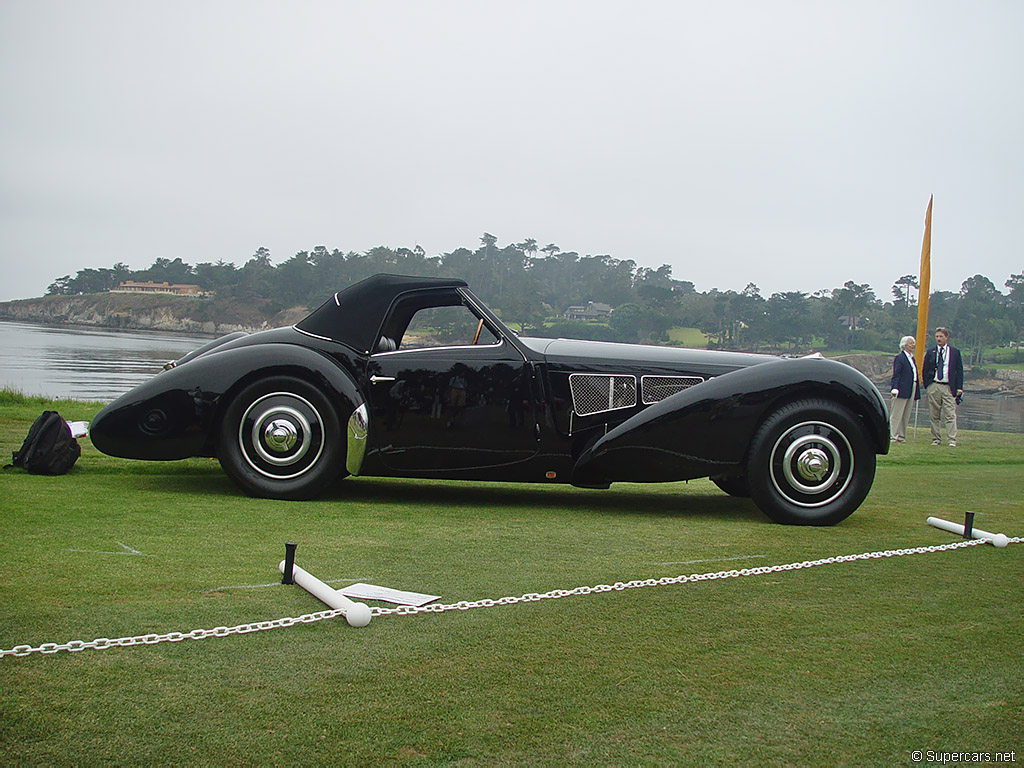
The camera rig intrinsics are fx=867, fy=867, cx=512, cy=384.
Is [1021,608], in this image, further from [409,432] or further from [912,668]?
[409,432]

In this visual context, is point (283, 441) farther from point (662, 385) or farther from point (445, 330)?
point (662, 385)

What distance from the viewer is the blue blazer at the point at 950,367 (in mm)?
14508

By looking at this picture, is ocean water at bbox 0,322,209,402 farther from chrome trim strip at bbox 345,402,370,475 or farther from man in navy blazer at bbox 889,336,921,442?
man in navy blazer at bbox 889,336,921,442

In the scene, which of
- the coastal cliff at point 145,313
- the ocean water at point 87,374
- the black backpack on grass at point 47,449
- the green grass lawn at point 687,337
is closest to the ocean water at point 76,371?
the ocean water at point 87,374

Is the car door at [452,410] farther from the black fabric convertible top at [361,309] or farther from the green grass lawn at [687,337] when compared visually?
the green grass lawn at [687,337]

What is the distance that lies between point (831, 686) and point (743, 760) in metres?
0.68

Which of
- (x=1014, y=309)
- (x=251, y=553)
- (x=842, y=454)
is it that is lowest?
(x=251, y=553)

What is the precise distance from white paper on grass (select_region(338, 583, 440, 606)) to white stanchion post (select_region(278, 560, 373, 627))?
83mm

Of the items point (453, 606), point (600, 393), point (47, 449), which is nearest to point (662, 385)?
point (600, 393)

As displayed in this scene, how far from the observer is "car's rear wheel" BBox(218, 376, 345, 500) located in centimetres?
613

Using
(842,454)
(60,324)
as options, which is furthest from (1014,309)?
(60,324)

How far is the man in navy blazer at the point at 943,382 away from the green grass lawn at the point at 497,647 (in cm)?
979

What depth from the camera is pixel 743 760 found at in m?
2.17

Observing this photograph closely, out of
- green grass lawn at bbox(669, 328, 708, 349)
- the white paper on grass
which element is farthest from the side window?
green grass lawn at bbox(669, 328, 708, 349)
